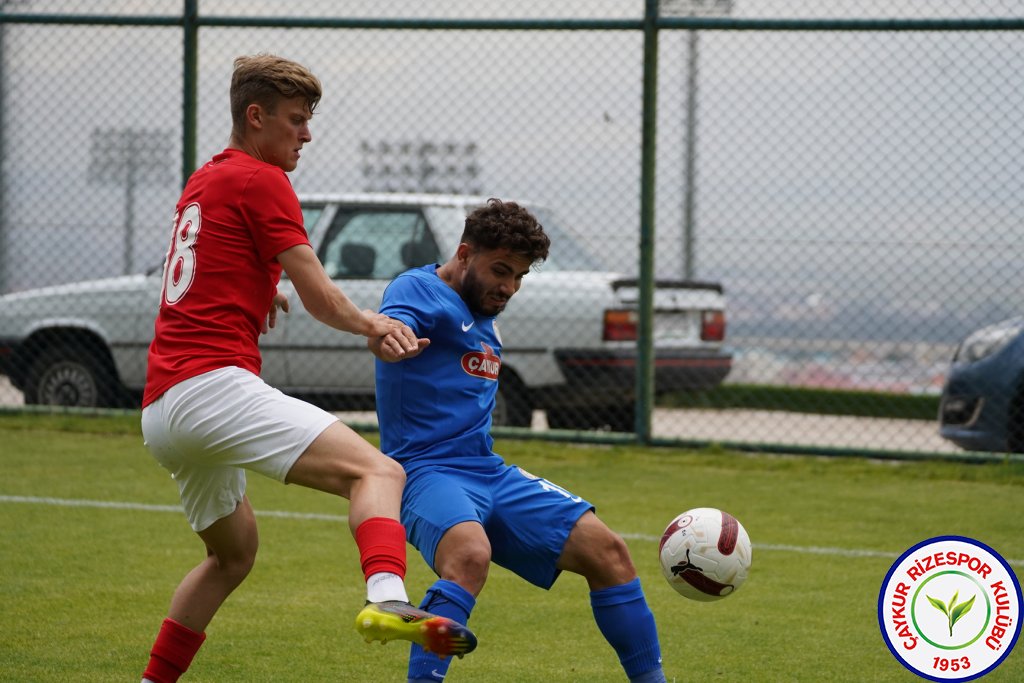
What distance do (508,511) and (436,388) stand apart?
0.42 metres

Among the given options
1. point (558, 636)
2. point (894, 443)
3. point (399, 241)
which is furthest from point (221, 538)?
point (894, 443)

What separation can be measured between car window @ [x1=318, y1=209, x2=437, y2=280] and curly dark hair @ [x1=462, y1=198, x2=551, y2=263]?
5.91 m

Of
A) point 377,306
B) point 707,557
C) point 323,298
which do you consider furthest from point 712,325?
point 323,298

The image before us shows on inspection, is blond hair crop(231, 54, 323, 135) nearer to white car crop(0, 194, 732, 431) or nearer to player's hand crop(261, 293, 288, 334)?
player's hand crop(261, 293, 288, 334)

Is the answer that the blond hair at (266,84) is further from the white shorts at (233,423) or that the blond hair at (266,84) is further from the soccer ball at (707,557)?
the soccer ball at (707,557)

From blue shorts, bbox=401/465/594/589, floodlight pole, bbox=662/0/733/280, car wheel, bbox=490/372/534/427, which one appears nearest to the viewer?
blue shorts, bbox=401/465/594/589

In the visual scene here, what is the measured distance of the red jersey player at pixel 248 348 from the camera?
3.68 m

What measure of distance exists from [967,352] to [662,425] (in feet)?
13.7

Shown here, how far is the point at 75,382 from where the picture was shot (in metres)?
10.9

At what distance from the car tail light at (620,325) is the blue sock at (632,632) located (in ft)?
19.1

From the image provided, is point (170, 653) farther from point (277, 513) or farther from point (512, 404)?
point (512, 404)

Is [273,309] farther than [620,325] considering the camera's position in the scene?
No

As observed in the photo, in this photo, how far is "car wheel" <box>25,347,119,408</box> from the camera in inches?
429

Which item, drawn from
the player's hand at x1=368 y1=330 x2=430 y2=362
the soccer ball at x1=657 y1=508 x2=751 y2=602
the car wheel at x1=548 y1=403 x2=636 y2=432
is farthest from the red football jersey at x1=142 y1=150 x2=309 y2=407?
the car wheel at x1=548 y1=403 x2=636 y2=432
